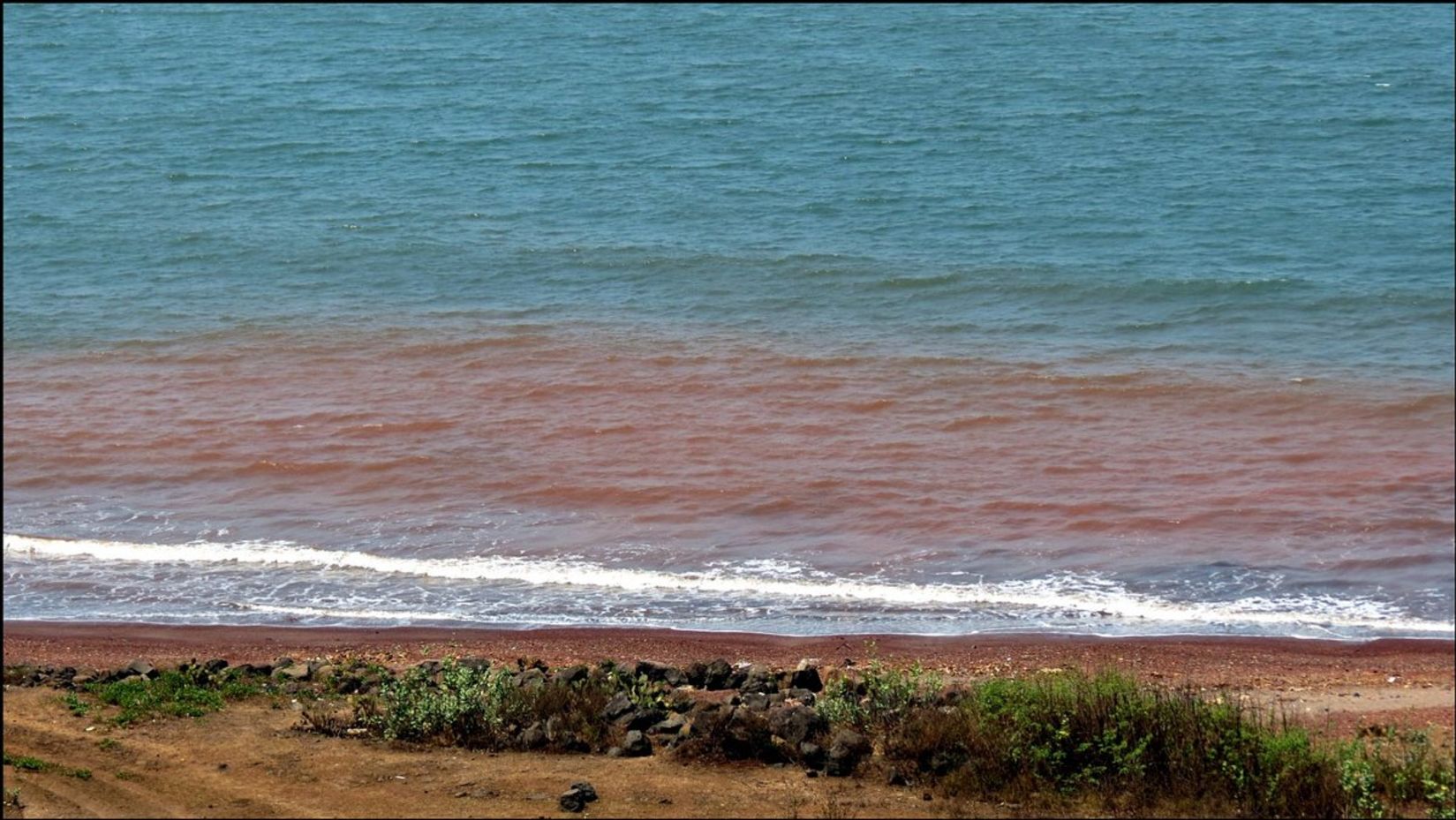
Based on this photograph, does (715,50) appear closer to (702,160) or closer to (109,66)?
(702,160)

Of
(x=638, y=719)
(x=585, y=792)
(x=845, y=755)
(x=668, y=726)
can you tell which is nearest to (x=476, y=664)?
(x=638, y=719)

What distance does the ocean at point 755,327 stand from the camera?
13016 mm

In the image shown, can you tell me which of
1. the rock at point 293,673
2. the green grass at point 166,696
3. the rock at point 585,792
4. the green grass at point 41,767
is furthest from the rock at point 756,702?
the green grass at point 41,767

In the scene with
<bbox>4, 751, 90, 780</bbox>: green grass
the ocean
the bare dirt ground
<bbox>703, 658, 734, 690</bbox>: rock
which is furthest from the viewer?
the ocean

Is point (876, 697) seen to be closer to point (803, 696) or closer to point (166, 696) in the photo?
point (803, 696)

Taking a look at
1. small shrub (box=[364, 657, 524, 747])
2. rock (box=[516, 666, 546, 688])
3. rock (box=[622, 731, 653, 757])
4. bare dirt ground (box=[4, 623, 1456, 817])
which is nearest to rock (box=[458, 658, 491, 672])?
rock (box=[516, 666, 546, 688])

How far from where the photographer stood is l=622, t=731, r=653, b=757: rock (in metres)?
8.61

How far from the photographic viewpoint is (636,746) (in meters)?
8.63

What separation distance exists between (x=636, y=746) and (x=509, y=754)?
2.37 feet

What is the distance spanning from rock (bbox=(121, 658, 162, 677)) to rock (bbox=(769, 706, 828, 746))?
14.7 ft

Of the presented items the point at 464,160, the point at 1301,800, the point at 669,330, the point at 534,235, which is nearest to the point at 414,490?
the point at 669,330

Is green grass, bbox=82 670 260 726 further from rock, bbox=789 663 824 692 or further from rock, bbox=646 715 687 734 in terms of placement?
rock, bbox=789 663 824 692

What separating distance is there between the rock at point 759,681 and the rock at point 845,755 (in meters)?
1.63

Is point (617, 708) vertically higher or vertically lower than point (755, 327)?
lower
